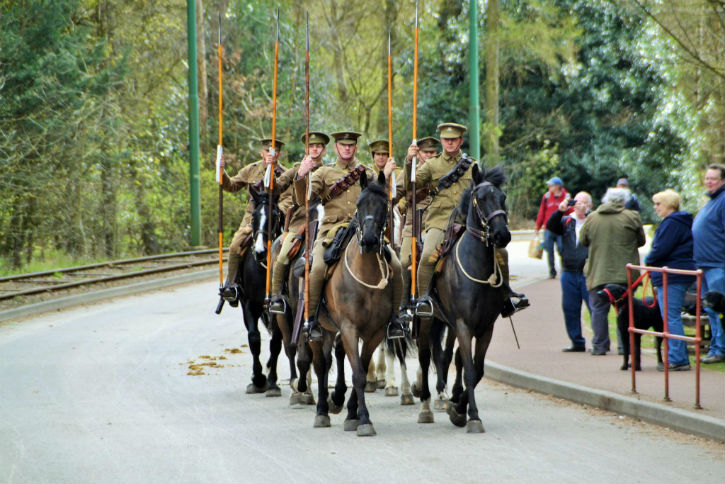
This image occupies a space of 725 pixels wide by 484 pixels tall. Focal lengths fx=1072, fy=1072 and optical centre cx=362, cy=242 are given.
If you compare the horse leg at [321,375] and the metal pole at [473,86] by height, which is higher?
the metal pole at [473,86]

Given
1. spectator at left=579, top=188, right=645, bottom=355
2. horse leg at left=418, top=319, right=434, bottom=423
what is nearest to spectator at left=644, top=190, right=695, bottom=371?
spectator at left=579, top=188, right=645, bottom=355

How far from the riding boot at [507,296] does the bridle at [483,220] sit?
201 millimetres

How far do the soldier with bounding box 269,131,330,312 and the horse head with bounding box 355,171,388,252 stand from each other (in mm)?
1747

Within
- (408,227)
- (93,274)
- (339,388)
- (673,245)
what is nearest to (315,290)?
(339,388)

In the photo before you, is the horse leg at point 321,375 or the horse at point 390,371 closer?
the horse leg at point 321,375

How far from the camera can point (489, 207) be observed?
9.84 metres

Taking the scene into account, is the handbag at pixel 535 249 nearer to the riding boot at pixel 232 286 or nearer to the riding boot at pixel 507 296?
the riding boot at pixel 232 286

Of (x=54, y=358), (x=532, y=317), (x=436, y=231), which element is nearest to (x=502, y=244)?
(x=436, y=231)

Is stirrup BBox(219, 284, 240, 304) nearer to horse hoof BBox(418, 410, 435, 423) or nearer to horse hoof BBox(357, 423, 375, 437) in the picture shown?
horse hoof BBox(418, 410, 435, 423)

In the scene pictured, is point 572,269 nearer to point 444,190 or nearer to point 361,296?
point 444,190

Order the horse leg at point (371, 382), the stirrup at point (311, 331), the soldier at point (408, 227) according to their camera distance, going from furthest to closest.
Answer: the horse leg at point (371, 382) < the soldier at point (408, 227) < the stirrup at point (311, 331)

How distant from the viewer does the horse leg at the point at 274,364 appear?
474 inches

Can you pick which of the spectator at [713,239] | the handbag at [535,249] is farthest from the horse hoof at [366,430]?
the handbag at [535,249]

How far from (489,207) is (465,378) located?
62.2 inches
